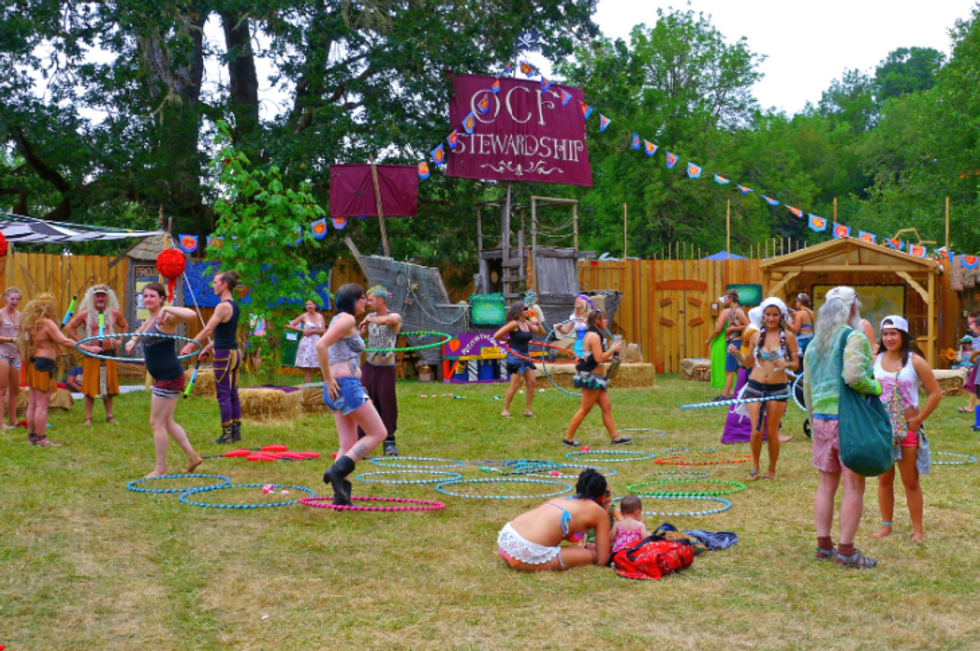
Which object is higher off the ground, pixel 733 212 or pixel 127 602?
pixel 733 212

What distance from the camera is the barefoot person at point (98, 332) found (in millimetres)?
12164

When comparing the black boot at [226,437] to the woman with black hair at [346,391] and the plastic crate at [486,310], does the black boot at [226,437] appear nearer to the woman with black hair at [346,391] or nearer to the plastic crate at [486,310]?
the woman with black hair at [346,391]

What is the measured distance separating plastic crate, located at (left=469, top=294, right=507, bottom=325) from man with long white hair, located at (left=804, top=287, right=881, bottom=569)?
14.2m

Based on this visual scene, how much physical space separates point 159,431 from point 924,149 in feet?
86.2

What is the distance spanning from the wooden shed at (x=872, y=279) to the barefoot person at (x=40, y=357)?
13896 millimetres

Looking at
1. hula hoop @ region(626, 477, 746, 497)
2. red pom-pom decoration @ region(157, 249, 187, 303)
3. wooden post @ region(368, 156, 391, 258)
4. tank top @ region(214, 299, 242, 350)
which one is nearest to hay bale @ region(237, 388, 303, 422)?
tank top @ region(214, 299, 242, 350)

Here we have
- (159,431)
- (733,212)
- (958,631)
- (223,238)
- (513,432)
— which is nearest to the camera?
(958,631)

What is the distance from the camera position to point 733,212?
37.9 m

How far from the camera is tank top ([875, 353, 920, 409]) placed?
614 centimetres

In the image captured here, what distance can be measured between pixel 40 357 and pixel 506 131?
12.7 m

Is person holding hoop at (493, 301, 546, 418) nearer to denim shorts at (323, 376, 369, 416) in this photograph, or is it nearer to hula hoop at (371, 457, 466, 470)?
hula hoop at (371, 457, 466, 470)

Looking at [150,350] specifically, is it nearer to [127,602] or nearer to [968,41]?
[127,602]

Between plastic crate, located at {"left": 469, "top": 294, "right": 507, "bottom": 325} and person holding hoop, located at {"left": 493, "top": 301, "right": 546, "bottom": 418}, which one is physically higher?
plastic crate, located at {"left": 469, "top": 294, "right": 507, "bottom": 325}

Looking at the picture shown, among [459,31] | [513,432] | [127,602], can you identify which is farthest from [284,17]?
[127,602]
